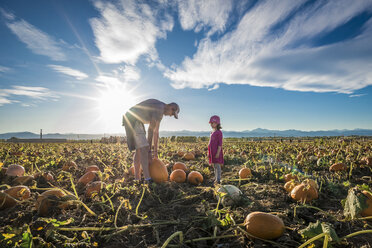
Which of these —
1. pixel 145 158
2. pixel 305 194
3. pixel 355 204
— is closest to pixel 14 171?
Answer: pixel 145 158

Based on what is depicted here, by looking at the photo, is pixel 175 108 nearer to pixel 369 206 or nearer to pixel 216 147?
pixel 216 147

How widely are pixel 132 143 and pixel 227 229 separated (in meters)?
2.91

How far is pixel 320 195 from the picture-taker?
132 inches

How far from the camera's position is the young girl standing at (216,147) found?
15.6 ft

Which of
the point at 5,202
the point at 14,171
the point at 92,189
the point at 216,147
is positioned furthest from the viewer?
the point at 216,147

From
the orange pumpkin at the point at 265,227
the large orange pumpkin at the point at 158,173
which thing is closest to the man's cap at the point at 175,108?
the large orange pumpkin at the point at 158,173

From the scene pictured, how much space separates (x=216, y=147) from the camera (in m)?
4.96

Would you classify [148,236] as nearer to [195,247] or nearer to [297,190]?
[195,247]

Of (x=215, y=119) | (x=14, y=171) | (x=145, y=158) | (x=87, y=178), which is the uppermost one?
(x=215, y=119)

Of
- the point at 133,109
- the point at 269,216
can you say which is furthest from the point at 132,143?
the point at 269,216

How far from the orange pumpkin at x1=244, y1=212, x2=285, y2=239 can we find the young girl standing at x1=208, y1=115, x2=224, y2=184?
235 centimetres

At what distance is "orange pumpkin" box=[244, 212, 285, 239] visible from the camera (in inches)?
84.8

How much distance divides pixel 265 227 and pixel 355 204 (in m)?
1.01

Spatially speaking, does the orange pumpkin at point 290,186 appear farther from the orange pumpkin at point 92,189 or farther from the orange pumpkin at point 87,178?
the orange pumpkin at point 87,178
